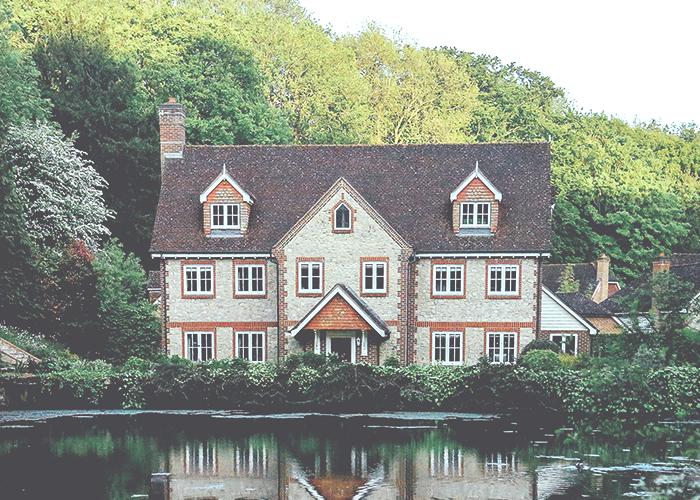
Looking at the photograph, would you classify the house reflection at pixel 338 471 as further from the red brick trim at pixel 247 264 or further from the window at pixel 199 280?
the window at pixel 199 280

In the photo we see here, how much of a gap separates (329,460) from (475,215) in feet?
59.3

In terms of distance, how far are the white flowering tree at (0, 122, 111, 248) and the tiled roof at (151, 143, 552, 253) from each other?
6112mm

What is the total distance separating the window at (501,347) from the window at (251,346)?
929 centimetres

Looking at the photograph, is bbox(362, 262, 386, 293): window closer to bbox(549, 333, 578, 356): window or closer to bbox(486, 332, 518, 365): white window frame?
bbox(486, 332, 518, 365): white window frame

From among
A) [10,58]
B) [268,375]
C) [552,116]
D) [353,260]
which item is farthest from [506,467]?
[552,116]

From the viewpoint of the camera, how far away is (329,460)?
25375 mm

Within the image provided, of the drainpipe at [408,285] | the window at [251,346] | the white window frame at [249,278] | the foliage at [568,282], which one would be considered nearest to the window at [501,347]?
the drainpipe at [408,285]

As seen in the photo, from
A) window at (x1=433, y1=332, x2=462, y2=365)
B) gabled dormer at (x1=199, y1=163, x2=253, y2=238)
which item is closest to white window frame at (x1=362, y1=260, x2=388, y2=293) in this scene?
window at (x1=433, y1=332, x2=462, y2=365)

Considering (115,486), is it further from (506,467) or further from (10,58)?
(10,58)

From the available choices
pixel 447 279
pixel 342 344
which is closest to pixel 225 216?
pixel 342 344

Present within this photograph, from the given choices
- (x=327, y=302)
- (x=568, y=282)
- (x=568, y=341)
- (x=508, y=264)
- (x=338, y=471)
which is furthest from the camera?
(x=568, y=282)

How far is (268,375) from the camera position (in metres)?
35.7

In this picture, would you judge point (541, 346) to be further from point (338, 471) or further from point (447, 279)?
point (338, 471)

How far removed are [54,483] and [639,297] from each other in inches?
855
